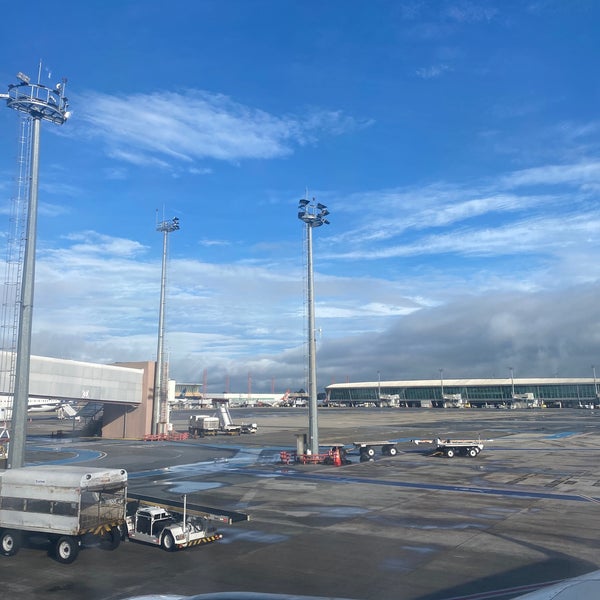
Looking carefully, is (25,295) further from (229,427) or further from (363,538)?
(229,427)

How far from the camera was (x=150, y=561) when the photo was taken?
18.8 metres

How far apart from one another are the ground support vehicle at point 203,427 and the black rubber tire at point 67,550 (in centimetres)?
6349

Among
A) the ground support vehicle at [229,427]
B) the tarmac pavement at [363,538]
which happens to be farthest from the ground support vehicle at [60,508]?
the ground support vehicle at [229,427]

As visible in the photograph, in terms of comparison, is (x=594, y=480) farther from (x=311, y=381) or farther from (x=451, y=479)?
(x=311, y=381)

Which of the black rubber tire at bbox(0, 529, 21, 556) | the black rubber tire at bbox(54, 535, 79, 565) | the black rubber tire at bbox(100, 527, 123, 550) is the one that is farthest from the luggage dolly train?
the black rubber tire at bbox(54, 535, 79, 565)

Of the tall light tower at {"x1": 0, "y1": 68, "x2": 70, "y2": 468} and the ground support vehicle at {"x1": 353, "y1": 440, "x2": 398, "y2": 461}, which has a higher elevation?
the tall light tower at {"x1": 0, "y1": 68, "x2": 70, "y2": 468}

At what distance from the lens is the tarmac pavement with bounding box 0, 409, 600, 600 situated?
52.7 ft

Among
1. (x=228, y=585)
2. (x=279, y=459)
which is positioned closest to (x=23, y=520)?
(x=228, y=585)

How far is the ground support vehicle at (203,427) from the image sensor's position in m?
81.4

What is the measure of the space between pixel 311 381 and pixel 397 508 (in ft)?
65.3

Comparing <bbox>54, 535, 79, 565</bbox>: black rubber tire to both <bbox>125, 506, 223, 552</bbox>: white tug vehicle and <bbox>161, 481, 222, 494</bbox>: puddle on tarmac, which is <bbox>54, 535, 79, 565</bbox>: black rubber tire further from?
<bbox>161, 481, 222, 494</bbox>: puddle on tarmac

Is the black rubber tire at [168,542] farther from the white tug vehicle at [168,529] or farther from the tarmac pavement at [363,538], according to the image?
the tarmac pavement at [363,538]

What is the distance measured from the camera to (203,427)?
3209 inches

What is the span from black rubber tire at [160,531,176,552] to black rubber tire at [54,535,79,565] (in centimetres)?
294
